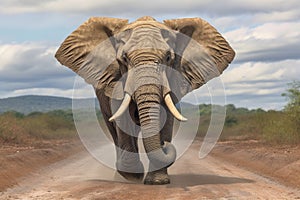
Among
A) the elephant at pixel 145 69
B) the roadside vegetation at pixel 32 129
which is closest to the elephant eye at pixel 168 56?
the elephant at pixel 145 69

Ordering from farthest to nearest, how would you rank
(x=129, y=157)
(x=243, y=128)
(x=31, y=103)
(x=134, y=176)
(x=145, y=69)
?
1. (x=31, y=103)
2. (x=243, y=128)
3. (x=134, y=176)
4. (x=129, y=157)
5. (x=145, y=69)

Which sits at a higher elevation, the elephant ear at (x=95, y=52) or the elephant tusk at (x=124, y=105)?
the elephant ear at (x=95, y=52)

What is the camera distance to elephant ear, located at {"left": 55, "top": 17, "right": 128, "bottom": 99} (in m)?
13.4

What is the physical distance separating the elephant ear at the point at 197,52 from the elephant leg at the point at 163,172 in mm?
679

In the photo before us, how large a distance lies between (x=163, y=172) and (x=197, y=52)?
2611 mm

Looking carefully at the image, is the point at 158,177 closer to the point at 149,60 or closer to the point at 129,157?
the point at 129,157

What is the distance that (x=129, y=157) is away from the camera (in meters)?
14.0

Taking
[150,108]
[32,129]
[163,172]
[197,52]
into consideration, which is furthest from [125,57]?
[32,129]

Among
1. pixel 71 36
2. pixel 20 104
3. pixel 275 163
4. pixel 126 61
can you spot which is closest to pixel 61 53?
pixel 71 36

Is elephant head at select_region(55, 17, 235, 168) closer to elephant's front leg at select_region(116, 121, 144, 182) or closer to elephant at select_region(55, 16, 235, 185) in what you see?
elephant at select_region(55, 16, 235, 185)

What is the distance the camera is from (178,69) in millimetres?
13477

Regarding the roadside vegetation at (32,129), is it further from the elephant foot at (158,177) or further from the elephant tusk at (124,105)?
the elephant tusk at (124,105)

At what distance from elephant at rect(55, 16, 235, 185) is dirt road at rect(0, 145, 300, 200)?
616mm

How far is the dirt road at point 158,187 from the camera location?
11656 millimetres
